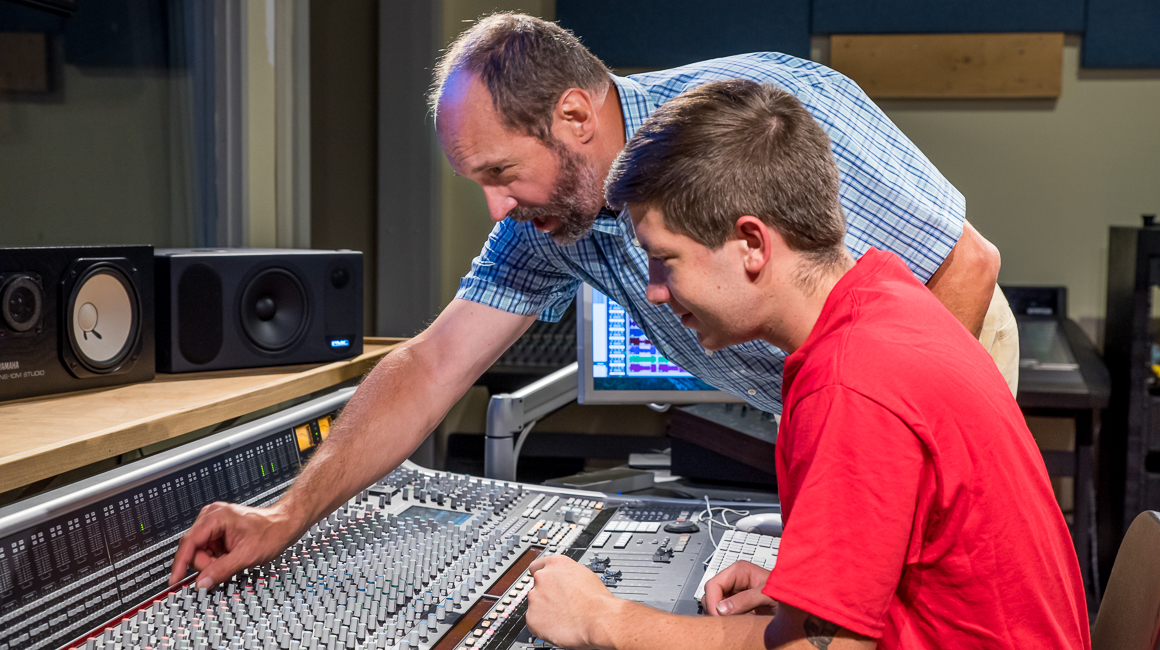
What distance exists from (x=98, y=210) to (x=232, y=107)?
1.59 feet

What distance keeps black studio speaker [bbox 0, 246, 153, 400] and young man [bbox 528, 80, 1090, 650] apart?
0.81m

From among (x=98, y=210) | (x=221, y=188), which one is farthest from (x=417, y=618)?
(x=221, y=188)

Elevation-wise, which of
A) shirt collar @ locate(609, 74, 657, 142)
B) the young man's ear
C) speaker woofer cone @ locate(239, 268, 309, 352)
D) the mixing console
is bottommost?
the mixing console

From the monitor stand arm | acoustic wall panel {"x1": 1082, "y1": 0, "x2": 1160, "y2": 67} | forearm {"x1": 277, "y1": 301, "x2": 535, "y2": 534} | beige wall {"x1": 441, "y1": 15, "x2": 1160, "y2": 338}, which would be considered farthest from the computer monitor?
acoustic wall panel {"x1": 1082, "y1": 0, "x2": 1160, "y2": 67}

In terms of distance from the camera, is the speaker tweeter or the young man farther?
the speaker tweeter

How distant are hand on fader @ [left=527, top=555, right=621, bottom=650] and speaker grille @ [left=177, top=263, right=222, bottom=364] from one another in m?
0.88

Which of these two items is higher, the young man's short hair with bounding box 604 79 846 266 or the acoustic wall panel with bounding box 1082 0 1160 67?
the acoustic wall panel with bounding box 1082 0 1160 67

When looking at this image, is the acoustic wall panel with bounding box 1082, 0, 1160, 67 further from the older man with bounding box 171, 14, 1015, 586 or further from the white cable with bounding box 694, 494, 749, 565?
the white cable with bounding box 694, 494, 749, 565

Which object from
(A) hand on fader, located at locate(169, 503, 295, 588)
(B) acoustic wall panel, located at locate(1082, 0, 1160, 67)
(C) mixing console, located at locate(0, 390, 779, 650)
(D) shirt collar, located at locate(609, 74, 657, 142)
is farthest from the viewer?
(B) acoustic wall panel, located at locate(1082, 0, 1160, 67)

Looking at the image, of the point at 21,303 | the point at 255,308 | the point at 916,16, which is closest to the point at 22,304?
the point at 21,303

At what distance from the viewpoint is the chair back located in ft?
3.35

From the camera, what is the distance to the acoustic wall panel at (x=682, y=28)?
381 centimetres

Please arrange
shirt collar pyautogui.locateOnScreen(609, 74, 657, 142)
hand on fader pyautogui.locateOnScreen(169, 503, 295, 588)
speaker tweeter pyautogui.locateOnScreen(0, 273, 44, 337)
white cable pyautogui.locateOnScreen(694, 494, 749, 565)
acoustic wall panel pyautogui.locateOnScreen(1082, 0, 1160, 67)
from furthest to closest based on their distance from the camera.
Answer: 1. acoustic wall panel pyautogui.locateOnScreen(1082, 0, 1160, 67)
2. white cable pyautogui.locateOnScreen(694, 494, 749, 565)
3. shirt collar pyautogui.locateOnScreen(609, 74, 657, 142)
4. speaker tweeter pyautogui.locateOnScreen(0, 273, 44, 337)
5. hand on fader pyautogui.locateOnScreen(169, 503, 295, 588)

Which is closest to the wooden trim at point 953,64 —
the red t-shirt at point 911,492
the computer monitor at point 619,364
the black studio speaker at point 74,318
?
the computer monitor at point 619,364
